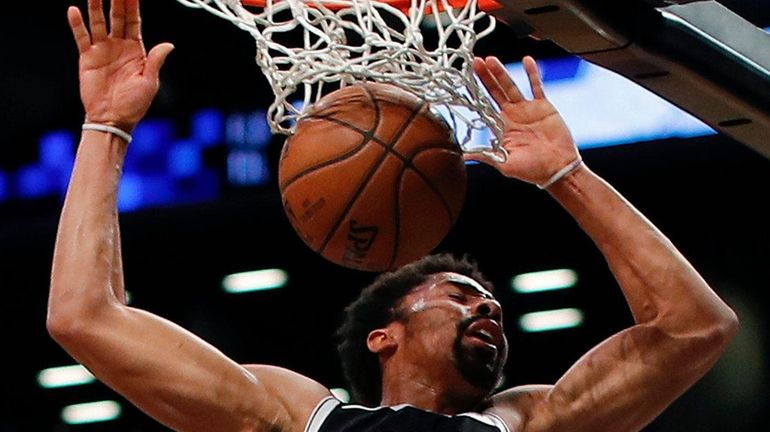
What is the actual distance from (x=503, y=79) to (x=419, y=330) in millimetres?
589

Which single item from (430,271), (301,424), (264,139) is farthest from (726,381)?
(301,424)

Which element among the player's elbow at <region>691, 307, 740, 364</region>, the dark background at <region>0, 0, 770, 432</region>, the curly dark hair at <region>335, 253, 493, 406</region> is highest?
the player's elbow at <region>691, 307, 740, 364</region>

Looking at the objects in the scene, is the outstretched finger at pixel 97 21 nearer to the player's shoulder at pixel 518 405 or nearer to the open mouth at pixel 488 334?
the open mouth at pixel 488 334

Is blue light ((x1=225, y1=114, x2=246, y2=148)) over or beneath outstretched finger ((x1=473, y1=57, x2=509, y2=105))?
beneath

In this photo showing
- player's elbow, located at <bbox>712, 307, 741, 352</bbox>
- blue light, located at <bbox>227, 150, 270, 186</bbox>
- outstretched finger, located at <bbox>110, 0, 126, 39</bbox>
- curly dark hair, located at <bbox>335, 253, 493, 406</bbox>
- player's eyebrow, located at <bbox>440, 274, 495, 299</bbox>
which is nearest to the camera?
outstretched finger, located at <bbox>110, 0, 126, 39</bbox>

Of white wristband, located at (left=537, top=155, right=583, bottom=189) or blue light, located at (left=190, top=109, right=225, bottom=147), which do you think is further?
blue light, located at (left=190, top=109, right=225, bottom=147)

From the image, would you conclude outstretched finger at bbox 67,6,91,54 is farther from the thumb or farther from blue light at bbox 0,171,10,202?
blue light at bbox 0,171,10,202

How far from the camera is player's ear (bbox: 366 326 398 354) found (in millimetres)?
3748

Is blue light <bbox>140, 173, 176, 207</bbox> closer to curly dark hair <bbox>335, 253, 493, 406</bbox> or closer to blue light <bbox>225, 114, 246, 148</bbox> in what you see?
blue light <bbox>225, 114, 246, 148</bbox>

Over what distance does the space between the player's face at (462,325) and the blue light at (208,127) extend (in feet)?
12.1

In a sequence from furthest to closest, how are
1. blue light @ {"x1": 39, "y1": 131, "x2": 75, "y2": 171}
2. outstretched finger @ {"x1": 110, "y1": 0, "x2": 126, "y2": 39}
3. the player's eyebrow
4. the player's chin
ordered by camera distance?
blue light @ {"x1": 39, "y1": 131, "x2": 75, "y2": 171} → the player's eyebrow → the player's chin → outstretched finger @ {"x1": 110, "y1": 0, "x2": 126, "y2": 39}

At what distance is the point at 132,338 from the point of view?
3270 mm

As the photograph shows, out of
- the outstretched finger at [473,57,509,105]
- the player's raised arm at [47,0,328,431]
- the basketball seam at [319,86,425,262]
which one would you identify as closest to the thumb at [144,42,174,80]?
the player's raised arm at [47,0,328,431]

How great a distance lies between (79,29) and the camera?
Result: 3.28 meters
